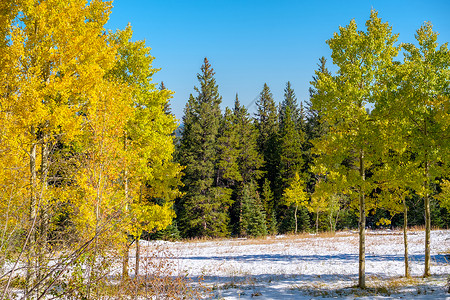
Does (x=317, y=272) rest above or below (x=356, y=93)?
below

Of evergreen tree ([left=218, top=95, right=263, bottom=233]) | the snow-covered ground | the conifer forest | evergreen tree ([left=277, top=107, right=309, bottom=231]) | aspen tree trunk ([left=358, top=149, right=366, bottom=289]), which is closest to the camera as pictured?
the conifer forest

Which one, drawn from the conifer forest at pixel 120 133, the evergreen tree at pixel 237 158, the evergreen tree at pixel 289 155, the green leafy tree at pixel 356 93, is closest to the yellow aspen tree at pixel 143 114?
the conifer forest at pixel 120 133

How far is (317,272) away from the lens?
534 inches

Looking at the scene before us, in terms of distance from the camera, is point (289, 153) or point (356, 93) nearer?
point (356, 93)

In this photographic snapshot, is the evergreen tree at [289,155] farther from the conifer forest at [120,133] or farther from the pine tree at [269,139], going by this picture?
the conifer forest at [120,133]

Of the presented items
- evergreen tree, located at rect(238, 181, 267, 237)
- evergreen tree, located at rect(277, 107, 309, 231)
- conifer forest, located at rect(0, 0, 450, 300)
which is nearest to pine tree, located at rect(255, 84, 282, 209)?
evergreen tree, located at rect(277, 107, 309, 231)

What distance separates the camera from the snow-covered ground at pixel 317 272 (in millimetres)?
9562

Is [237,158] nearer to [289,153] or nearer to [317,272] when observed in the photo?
[289,153]

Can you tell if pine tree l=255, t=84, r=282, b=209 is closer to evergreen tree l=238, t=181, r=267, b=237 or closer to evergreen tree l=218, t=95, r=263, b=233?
evergreen tree l=218, t=95, r=263, b=233

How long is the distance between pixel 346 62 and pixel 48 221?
34.2ft

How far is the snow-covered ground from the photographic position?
9.56 m

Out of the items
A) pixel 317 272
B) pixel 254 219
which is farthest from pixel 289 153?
pixel 317 272

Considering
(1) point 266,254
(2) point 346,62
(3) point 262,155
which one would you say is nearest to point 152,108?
(2) point 346,62

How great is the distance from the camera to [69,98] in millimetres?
9125
